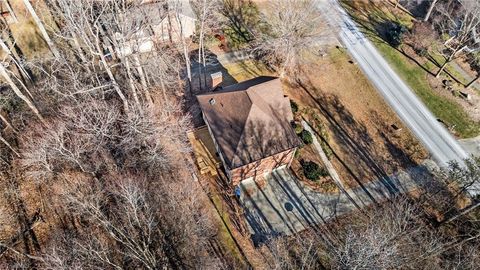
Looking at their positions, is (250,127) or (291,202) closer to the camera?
(250,127)

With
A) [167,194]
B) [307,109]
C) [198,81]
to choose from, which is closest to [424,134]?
[307,109]

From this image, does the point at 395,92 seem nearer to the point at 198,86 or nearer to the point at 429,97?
the point at 429,97

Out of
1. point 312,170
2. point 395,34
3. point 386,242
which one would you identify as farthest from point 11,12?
point 395,34

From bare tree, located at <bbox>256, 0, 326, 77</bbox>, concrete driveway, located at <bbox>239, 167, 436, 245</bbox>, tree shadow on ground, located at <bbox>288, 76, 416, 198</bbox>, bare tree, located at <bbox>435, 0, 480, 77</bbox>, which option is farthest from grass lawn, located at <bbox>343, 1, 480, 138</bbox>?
concrete driveway, located at <bbox>239, 167, 436, 245</bbox>

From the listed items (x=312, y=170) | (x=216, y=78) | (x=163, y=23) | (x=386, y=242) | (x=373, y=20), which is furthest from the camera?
(x=373, y=20)

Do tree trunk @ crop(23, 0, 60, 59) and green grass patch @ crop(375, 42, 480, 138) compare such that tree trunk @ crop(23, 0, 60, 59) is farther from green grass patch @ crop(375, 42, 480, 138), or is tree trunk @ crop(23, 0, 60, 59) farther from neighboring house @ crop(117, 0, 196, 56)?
green grass patch @ crop(375, 42, 480, 138)

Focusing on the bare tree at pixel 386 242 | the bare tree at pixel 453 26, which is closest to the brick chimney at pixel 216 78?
the bare tree at pixel 386 242
